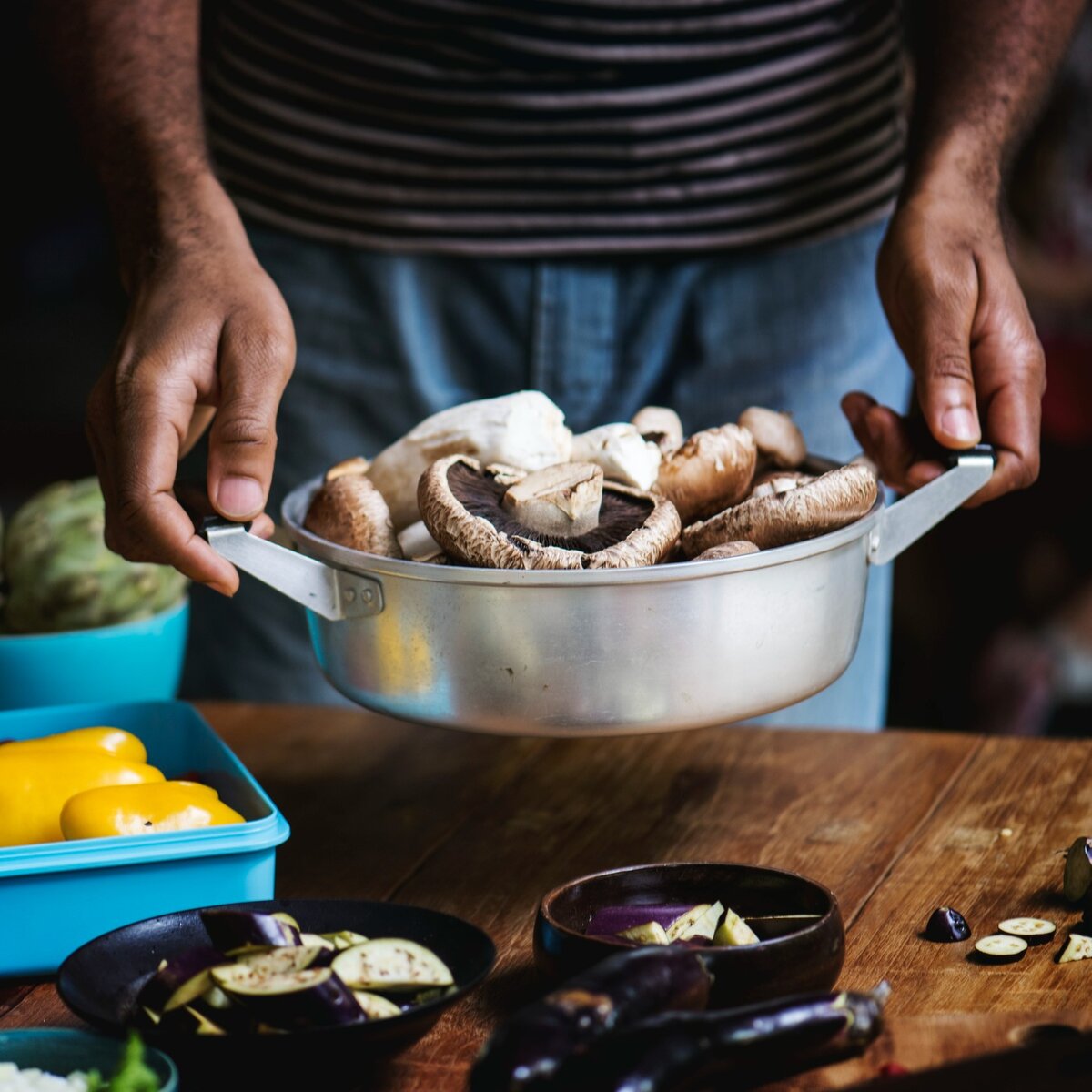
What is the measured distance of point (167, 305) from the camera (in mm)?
1021

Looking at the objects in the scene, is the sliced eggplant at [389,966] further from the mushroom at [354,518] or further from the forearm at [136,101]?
the forearm at [136,101]

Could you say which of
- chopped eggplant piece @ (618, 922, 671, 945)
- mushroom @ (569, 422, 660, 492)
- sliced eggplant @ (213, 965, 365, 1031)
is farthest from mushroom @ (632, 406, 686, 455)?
sliced eggplant @ (213, 965, 365, 1031)

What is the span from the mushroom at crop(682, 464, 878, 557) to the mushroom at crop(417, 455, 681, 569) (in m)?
0.03

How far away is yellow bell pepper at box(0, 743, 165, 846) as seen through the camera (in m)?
0.87

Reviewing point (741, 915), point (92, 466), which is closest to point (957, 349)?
point (741, 915)

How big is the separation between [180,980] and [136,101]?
0.82 meters

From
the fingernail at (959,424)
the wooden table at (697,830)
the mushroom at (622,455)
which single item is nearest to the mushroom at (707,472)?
the mushroom at (622,455)

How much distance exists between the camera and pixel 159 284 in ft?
3.44

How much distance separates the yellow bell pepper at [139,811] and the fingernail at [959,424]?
55 cm

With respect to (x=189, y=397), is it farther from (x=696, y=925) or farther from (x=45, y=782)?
(x=696, y=925)

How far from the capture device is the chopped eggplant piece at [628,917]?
79 cm

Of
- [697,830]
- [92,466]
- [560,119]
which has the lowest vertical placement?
[92,466]

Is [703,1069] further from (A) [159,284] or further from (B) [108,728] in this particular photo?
(A) [159,284]

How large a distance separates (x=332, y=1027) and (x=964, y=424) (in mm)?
616
